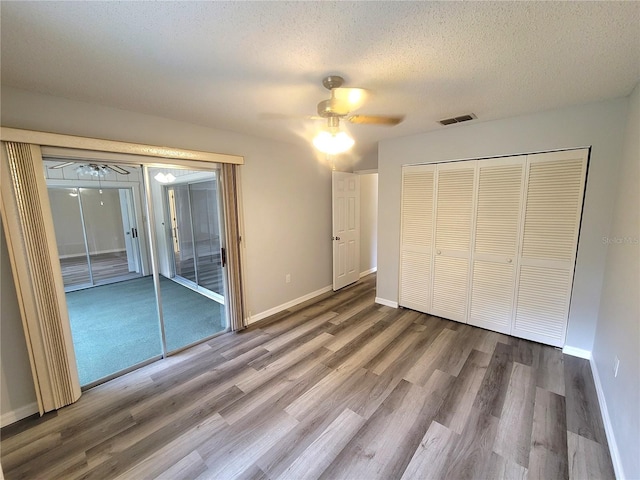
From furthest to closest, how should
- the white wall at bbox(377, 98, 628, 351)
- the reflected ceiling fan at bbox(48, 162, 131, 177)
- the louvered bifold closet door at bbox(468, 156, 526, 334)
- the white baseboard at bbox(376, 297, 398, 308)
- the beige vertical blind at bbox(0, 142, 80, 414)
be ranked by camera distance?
the reflected ceiling fan at bbox(48, 162, 131, 177), the white baseboard at bbox(376, 297, 398, 308), the louvered bifold closet door at bbox(468, 156, 526, 334), the white wall at bbox(377, 98, 628, 351), the beige vertical blind at bbox(0, 142, 80, 414)

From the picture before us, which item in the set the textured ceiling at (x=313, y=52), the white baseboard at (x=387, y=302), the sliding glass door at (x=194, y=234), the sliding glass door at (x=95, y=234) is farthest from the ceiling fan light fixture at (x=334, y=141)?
the sliding glass door at (x=95, y=234)

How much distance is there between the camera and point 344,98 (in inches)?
73.3

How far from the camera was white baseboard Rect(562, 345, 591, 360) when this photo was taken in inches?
102

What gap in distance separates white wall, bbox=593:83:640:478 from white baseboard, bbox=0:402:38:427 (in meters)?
3.70

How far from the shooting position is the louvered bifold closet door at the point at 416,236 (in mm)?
3391

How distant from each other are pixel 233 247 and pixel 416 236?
7.64 ft

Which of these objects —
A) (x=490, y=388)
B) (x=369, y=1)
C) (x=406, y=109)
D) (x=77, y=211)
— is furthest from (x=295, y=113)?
(x=77, y=211)

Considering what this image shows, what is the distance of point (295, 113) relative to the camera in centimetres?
247

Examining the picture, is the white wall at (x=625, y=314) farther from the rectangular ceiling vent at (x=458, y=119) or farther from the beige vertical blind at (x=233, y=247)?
the beige vertical blind at (x=233, y=247)

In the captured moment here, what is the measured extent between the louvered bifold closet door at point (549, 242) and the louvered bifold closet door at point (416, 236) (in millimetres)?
973

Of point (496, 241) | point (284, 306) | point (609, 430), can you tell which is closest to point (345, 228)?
point (284, 306)

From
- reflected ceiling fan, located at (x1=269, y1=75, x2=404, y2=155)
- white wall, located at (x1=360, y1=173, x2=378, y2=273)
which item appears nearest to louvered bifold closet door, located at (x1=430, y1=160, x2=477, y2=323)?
reflected ceiling fan, located at (x1=269, y1=75, x2=404, y2=155)

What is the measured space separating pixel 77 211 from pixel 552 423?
22.9 feet

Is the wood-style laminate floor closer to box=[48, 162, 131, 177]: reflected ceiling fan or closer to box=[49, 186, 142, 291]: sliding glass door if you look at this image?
box=[49, 186, 142, 291]: sliding glass door
